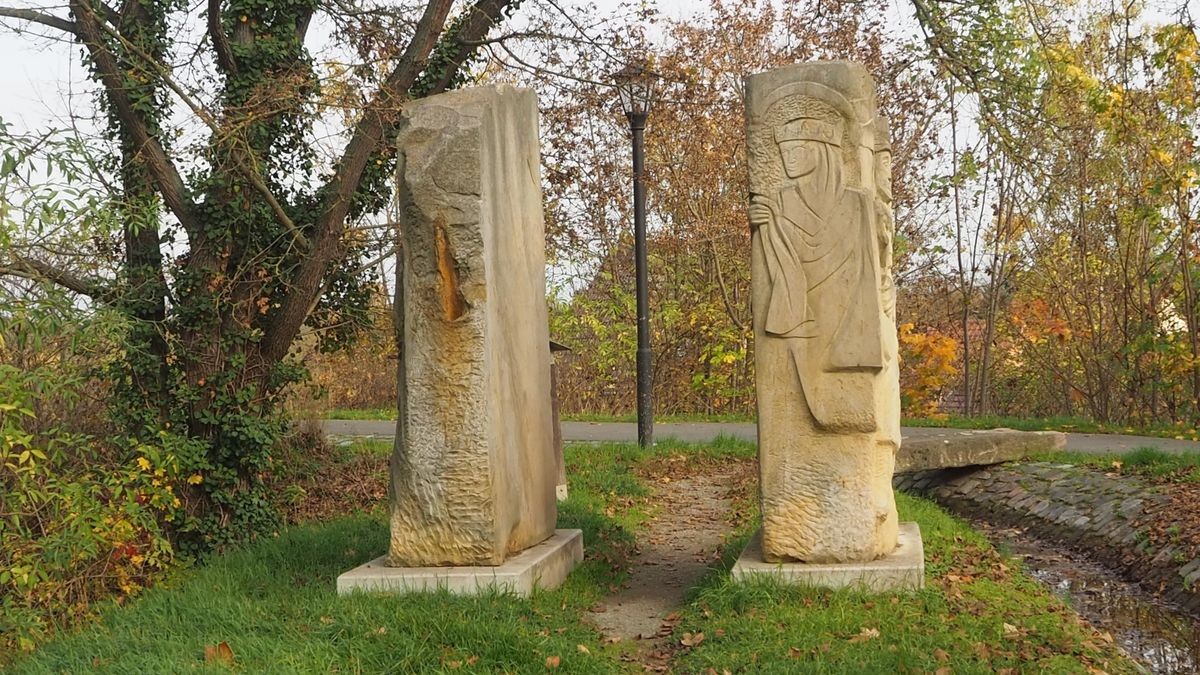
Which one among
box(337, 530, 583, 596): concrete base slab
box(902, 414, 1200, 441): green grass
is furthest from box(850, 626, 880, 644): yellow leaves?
box(902, 414, 1200, 441): green grass

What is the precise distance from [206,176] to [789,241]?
5120mm

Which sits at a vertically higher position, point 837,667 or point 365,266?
point 365,266

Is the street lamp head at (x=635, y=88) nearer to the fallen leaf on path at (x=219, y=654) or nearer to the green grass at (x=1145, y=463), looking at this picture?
the green grass at (x=1145, y=463)

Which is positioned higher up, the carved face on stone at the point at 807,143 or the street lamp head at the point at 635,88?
the street lamp head at the point at 635,88

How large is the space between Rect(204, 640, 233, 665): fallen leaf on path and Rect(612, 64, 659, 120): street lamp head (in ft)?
22.6

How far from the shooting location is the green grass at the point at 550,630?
5359 millimetres

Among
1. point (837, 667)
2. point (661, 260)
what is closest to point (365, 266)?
point (837, 667)

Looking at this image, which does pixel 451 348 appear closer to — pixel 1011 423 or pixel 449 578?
pixel 449 578

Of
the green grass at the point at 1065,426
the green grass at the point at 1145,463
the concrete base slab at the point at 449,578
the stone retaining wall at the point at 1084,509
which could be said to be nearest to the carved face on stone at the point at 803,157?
the concrete base slab at the point at 449,578

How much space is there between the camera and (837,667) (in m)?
5.14

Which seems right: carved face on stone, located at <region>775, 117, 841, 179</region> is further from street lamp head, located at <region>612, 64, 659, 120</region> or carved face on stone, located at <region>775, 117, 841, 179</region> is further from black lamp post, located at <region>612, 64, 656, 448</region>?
black lamp post, located at <region>612, 64, 656, 448</region>

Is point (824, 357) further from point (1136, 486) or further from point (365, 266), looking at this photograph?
point (365, 266)

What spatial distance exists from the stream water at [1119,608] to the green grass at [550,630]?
0.53 metres

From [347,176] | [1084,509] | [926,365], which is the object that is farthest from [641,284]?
[926,365]
